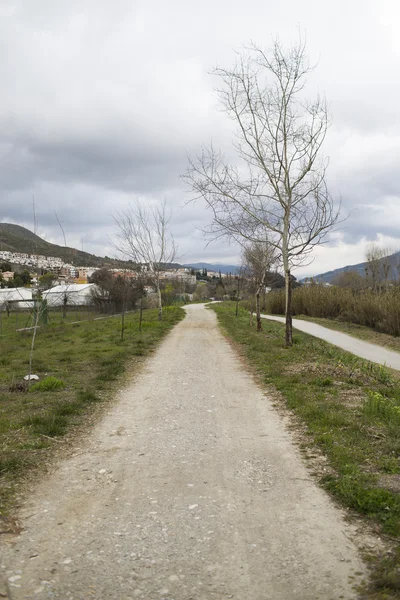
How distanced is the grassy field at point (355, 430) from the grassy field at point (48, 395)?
9.34 ft

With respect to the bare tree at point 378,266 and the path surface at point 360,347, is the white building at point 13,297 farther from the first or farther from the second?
the bare tree at point 378,266

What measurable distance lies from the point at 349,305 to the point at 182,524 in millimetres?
30060

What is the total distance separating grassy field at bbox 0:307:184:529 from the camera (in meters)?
5.03

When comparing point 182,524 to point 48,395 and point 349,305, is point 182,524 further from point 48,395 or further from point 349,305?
point 349,305

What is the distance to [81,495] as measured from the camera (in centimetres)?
412

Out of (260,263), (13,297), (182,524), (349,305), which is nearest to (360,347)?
(260,263)

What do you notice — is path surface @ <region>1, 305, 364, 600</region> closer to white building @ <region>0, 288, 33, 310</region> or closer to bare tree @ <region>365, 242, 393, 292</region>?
white building @ <region>0, 288, 33, 310</region>

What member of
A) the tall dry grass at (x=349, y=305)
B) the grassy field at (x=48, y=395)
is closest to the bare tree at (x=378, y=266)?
the tall dry grass at (x=349, y=305)

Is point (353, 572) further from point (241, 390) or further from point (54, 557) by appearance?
point (241, 390)

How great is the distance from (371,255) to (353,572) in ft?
224

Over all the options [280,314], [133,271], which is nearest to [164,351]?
[133,271]

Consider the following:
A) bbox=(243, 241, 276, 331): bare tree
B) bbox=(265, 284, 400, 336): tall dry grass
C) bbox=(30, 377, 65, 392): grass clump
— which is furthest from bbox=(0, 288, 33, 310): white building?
bbox=(265, 284, 400, 336): tall dry grass

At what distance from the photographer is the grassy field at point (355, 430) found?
362 cm

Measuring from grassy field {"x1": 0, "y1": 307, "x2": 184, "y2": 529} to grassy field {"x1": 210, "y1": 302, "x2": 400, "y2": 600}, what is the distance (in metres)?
2.85
